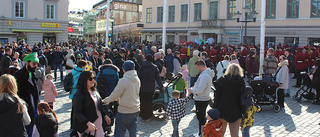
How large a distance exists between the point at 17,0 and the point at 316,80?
35913 millimetres

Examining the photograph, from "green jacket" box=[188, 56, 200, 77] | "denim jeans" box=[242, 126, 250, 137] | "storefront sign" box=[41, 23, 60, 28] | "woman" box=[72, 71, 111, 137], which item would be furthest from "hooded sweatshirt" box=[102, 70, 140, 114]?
"storefront sign" box=[41, 23, 60, 28]

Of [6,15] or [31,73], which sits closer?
[31,73]

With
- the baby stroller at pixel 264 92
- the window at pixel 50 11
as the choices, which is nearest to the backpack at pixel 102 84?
the baby stroller at pixel 264 92

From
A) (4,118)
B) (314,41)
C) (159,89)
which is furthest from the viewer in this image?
(314,41)

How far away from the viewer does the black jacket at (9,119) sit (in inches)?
155

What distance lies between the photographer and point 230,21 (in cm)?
3350

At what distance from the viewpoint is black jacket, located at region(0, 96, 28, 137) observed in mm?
3930

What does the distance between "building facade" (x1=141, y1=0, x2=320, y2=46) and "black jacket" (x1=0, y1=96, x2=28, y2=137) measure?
28.8 meters

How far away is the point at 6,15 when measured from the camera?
35.2 m

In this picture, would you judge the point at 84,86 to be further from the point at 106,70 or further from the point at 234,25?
the point at 234,25

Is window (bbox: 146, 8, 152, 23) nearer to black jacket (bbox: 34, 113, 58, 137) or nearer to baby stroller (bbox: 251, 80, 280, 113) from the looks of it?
baby stroller (bbox: 251, 80, 280, 113)

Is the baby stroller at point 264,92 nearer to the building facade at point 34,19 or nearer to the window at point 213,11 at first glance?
the window at point 213,11

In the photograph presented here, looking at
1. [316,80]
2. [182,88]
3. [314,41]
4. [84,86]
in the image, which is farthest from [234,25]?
[84,86]

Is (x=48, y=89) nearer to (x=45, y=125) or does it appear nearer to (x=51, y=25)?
(x=45, y=125)
